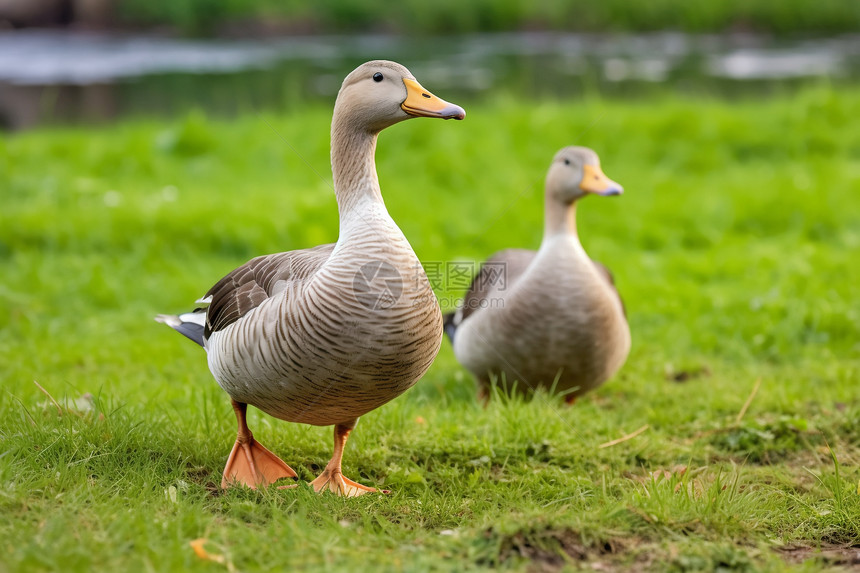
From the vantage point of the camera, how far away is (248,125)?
11484 millimetres

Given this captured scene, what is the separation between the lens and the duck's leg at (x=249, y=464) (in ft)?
12.9

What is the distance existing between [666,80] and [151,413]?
13.0 metres

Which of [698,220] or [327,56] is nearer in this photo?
[698,220]

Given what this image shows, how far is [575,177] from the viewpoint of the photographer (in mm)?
5668

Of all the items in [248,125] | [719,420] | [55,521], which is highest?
[248,125]

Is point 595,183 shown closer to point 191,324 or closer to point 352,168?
point 352,168

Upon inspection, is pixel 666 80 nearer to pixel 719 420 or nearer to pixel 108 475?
pixel 719 420

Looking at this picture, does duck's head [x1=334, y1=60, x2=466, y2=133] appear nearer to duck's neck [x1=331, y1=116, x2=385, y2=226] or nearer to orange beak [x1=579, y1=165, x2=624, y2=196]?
duck's neck [x1=331, y1=116, x2=385, y2=226]

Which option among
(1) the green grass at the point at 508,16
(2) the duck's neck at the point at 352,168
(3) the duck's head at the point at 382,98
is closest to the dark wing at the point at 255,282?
(2) the duck's neck at the point at 352,168

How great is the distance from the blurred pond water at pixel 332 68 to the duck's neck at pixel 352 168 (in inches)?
336

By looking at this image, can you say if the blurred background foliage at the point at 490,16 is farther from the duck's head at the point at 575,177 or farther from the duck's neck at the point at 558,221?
the duck's neck at the point at 558,221

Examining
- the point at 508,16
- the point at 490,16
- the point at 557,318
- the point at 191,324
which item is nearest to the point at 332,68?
the point at 490,16

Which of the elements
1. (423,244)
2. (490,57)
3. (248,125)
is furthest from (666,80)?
(423,244)

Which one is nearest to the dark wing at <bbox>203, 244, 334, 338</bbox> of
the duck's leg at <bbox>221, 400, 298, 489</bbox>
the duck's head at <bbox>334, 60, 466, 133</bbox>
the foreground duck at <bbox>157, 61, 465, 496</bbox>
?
the foreground duck at <bbox>157, 61, 465, 496</bbox>
